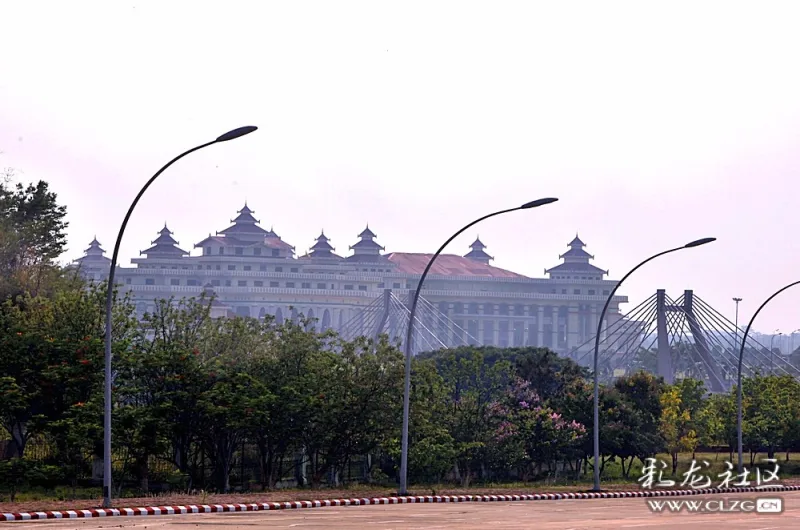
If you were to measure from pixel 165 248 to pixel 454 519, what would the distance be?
17321cm

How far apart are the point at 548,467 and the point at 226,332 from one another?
18589 mm

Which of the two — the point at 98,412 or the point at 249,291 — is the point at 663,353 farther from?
the point at 98,412

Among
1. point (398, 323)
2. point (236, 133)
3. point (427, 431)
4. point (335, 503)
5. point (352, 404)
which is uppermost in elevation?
point (398, 323)

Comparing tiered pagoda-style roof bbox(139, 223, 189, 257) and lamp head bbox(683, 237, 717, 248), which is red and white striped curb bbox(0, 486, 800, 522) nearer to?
lamp head bbox(683, 237, 717, 248)

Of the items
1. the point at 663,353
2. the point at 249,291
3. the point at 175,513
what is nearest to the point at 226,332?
the point at 175,513

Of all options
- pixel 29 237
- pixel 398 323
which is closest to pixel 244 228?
pixel 398 323

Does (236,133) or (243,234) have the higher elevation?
(243,234)

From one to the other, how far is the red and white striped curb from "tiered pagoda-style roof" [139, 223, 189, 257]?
153211 mm

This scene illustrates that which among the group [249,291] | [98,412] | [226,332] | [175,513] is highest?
[249,291]

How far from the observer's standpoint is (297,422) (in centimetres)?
4134

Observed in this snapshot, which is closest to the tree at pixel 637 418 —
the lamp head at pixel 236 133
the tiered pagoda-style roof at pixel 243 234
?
the lamp head at pixel 236 133

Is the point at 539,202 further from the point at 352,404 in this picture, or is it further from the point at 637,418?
the point at 637,418

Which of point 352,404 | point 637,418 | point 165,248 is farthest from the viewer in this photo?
point 165,248

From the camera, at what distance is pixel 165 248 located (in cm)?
19675
